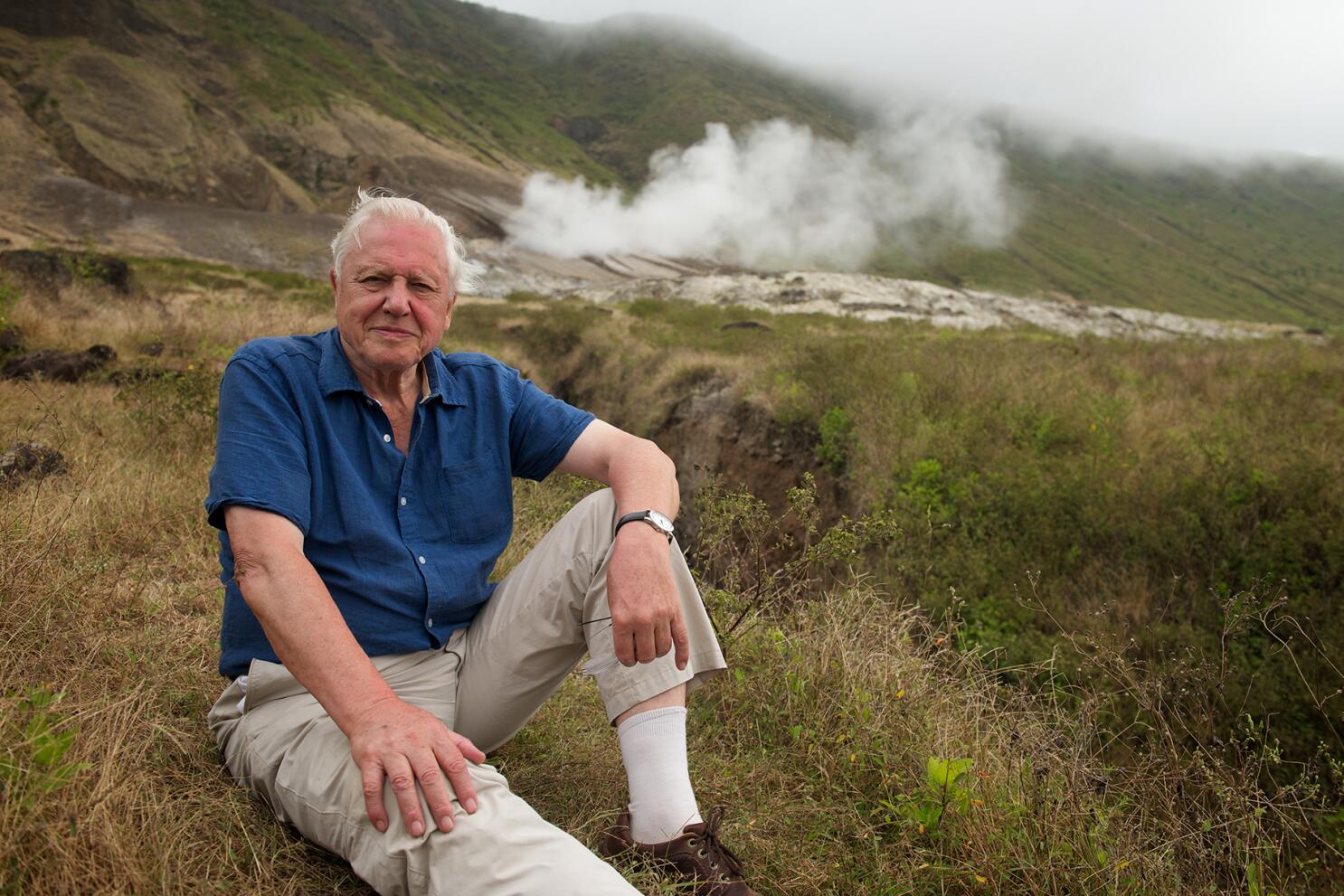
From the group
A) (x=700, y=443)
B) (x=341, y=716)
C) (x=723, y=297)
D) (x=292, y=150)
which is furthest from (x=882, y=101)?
(x=341, y=716)

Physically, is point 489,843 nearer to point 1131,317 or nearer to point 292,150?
point 1131,317

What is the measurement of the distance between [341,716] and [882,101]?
441ft

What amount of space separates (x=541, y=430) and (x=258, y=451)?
0.82 meters

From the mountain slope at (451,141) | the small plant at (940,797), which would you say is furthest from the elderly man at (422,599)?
the mountain slope at (451,141)

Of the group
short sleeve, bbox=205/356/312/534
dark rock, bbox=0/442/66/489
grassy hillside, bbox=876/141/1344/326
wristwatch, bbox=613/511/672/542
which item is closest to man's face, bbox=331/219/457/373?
short sleeve, bbox=205/356/312/534

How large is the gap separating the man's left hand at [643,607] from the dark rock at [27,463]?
3.09m

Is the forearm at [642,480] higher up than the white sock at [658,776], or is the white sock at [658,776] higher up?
the forearm at [642,480]

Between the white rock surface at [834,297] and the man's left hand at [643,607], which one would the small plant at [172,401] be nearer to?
the man's left hand at [643,607]

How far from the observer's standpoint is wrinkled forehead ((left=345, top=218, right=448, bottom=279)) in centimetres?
211

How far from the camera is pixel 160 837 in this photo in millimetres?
1587

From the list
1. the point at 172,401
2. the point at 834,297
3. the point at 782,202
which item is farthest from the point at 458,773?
the point at 782,202

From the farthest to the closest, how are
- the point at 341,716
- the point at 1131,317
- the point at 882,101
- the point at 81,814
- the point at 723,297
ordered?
1. the point at 882,101
2. the point at 1131,317
3. the point at 723,297
4. the point at 341,716
5. the point at 81,814

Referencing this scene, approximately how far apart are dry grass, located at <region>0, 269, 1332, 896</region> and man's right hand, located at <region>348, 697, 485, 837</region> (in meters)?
0.38

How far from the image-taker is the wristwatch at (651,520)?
6.59 feet
